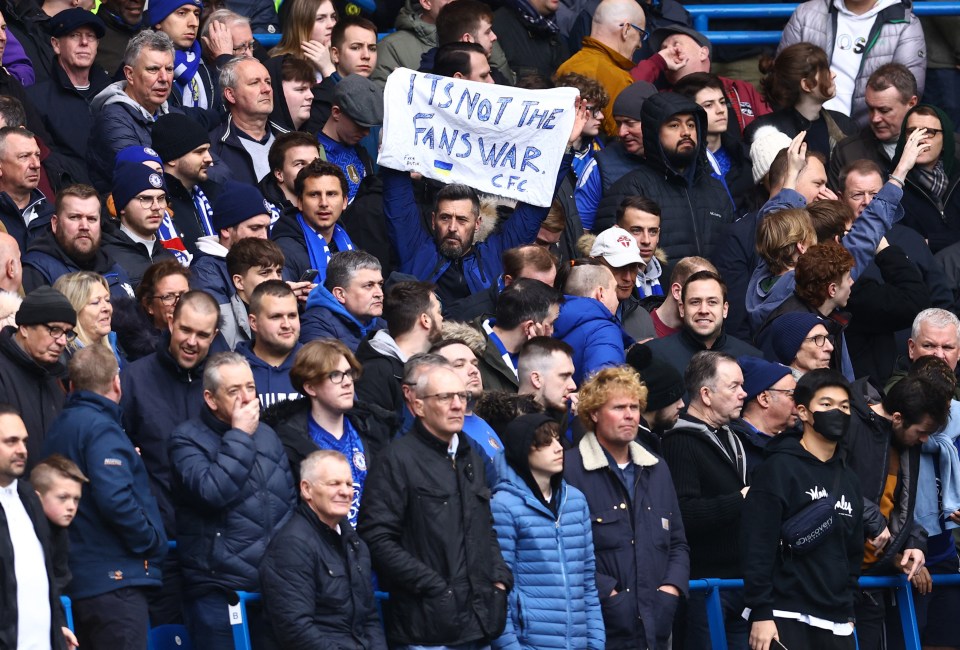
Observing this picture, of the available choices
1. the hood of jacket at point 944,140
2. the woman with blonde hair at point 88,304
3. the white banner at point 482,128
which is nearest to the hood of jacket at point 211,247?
A: the woman with blonde hair at point 88,304

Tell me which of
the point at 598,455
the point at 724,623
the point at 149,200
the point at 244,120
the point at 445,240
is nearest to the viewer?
the point at 598,455

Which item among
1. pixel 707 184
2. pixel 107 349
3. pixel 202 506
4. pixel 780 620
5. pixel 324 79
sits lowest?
pixel 780 620

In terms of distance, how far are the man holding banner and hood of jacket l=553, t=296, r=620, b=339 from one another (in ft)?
3.37

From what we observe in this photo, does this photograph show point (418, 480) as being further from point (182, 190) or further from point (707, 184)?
point (707, 184)

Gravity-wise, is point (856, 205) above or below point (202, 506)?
above

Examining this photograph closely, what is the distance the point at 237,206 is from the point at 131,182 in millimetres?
701

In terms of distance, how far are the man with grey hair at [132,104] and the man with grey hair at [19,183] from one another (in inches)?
→ 36.9

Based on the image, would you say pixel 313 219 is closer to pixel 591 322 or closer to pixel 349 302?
pixel 349 302

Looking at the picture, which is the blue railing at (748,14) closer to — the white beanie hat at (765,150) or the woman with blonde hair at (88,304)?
the white beanie hat at (765,150)

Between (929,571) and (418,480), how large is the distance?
10.6 ft

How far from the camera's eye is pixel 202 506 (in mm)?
8594

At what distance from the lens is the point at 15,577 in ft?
25.4

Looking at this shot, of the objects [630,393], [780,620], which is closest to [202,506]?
[630,393]

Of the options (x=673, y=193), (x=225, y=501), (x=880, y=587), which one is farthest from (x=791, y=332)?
(x=225, y=501)
